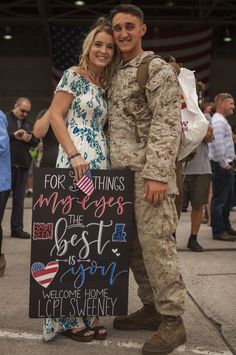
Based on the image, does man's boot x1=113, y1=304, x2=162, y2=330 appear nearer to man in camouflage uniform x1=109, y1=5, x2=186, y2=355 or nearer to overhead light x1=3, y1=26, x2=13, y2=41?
man in camouflage uniform x1=109, y1=5, x2=186, y2=355

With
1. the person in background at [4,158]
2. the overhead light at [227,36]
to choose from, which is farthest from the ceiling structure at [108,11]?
the person in background at [4,158]

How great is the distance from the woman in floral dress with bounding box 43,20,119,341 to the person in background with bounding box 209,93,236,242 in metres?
3.49

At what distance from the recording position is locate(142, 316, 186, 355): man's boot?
289 cm

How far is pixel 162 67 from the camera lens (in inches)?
113

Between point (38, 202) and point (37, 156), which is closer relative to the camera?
point (38, 202)

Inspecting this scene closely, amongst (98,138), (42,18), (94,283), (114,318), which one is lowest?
(114,318)

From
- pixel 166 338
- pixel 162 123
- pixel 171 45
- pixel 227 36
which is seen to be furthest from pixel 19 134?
pixel 227 36

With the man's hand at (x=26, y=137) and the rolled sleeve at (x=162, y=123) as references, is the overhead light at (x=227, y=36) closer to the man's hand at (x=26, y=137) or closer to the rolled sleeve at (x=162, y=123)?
the man's hand at (x=26, y=137)

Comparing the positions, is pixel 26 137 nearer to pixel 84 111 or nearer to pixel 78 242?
pixel 84 111

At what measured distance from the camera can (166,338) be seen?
2.92 metres

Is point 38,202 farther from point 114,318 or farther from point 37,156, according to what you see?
point 37,156

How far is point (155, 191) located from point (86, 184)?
391 millimetres

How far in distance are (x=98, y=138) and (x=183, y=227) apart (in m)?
4.58

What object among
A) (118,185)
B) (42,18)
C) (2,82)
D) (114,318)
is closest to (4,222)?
(114,318)
